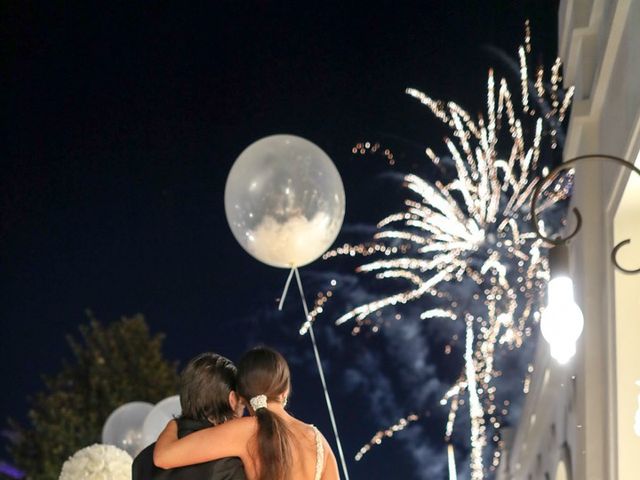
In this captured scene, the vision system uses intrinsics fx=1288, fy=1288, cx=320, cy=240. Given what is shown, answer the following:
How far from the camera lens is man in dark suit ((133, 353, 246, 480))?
452 centimetres

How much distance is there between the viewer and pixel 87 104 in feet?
77.4

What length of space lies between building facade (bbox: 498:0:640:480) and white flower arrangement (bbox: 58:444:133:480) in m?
2.60

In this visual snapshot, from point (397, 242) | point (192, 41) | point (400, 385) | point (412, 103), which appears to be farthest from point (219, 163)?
point (397, 242)

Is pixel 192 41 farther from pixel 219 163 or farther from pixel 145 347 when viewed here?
pixel 145 347

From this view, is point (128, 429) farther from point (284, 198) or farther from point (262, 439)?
point (262, 439)

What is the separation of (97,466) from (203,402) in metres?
1.84

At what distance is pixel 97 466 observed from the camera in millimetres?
6230

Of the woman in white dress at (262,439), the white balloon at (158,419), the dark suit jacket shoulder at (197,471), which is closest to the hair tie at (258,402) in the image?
the woman in white dress at (262,439)

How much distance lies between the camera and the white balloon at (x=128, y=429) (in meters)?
9.70

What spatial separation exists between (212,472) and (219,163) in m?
20.1

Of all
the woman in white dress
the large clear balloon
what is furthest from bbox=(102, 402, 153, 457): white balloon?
the woman in white dress

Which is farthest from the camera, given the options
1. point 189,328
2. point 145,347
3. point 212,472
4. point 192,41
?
point 189,328

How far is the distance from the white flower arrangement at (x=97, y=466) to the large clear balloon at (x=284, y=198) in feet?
6.48

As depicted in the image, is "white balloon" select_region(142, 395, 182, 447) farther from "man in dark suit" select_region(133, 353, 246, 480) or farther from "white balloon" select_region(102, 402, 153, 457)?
"man in dark suit" select_region(133, 353, 246, 480)
